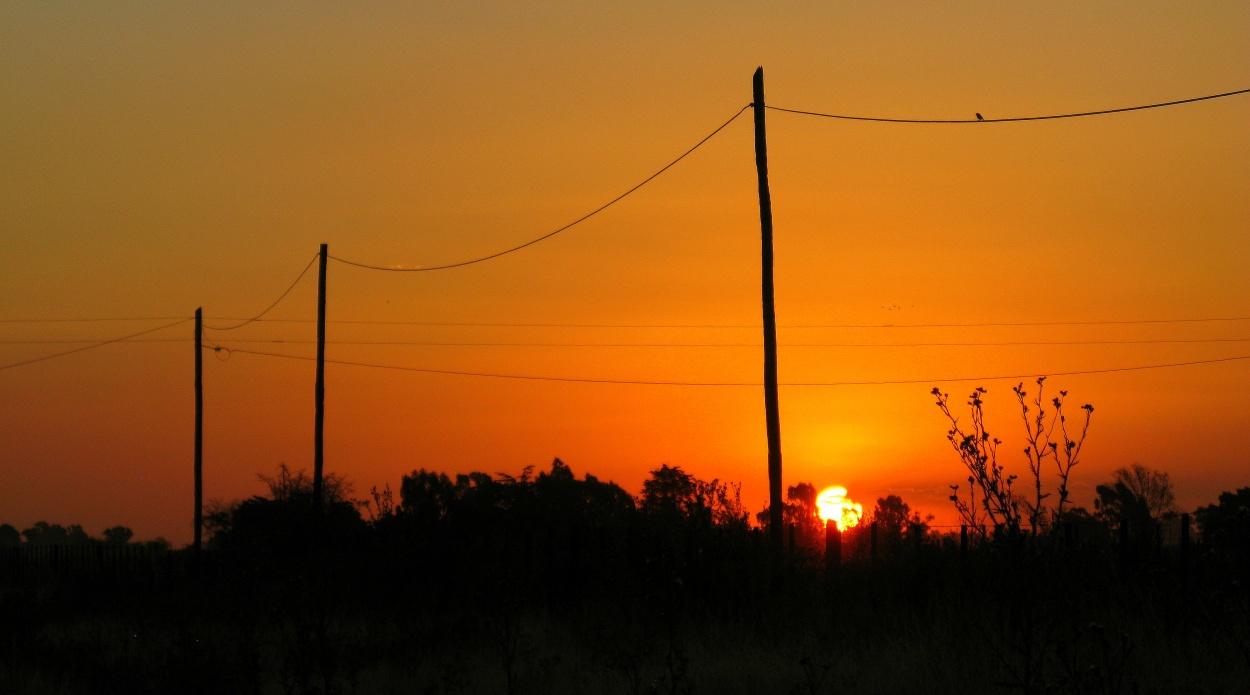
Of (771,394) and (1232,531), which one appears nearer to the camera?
(1232,531)

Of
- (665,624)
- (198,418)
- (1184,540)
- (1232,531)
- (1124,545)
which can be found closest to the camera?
(1232,531)

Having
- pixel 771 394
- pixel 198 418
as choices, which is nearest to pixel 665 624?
pixel 771 394

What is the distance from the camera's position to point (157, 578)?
105ft

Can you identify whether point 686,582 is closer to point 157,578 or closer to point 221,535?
point 157,578

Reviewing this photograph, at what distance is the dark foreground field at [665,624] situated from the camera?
10.7 m

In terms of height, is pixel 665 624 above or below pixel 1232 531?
below

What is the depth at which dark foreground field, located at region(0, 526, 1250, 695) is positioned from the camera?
421 inches

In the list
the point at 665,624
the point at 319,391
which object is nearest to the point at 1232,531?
the point at 665,624

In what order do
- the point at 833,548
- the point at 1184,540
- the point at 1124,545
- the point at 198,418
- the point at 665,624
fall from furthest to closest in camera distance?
the point at 198,418
the point at 833,548
the point at 1124,545
the point at 1184,540
the point at 665,624

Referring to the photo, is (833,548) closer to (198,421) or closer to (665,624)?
(665,624)

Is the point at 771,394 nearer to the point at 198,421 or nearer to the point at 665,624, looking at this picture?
the point at 665,624

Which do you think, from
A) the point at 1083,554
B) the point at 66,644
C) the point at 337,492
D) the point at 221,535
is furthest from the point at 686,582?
the point at 337,492

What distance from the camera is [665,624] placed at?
53.3 feet

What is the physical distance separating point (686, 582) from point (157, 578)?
19530 millimetres
